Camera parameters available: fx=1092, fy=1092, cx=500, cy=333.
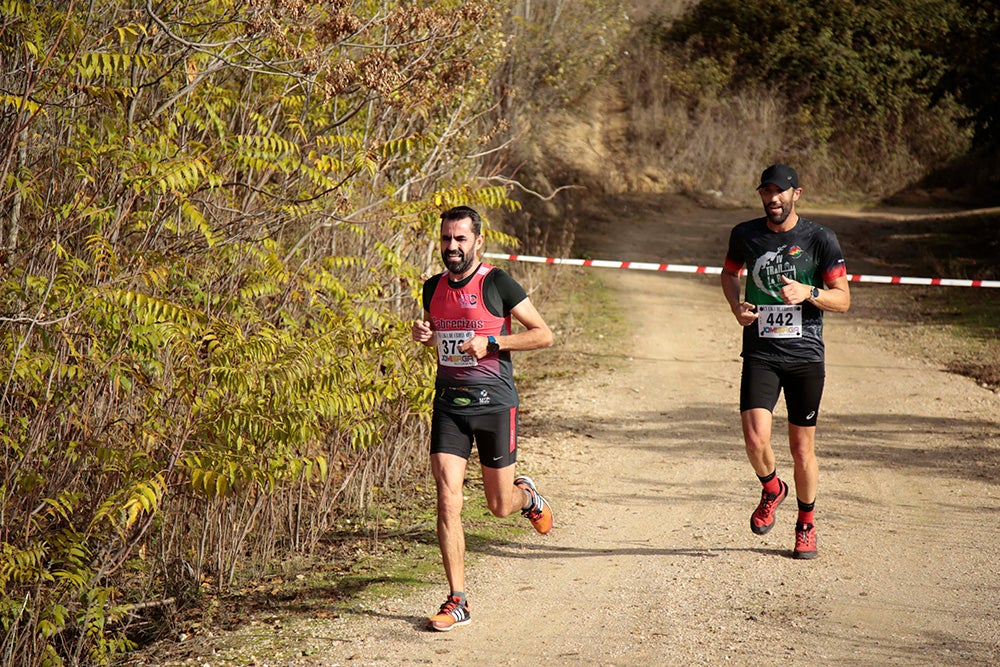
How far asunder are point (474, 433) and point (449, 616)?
37.3 inches

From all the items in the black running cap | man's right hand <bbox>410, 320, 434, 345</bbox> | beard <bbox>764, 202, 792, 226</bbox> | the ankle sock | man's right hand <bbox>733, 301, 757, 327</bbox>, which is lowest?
the ankle sock

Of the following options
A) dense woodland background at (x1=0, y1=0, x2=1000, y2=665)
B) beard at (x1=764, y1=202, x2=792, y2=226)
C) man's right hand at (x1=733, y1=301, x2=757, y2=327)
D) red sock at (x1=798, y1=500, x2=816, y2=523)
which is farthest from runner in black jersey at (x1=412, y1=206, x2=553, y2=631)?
red sock at (x1=798, y1=500, x2=816, y2=523)

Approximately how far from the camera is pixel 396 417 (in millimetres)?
7984

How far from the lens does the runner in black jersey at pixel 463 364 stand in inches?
219

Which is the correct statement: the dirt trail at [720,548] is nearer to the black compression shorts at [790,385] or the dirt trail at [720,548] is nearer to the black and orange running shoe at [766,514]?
the black and orange running shoe at [766,514]

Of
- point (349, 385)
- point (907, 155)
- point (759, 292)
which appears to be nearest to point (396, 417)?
point (349, 385)

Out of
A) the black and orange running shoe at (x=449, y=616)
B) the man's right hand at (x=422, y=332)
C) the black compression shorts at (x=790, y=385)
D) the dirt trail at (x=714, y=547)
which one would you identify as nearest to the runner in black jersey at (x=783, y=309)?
the black compression shorts at (x=790, y=385)

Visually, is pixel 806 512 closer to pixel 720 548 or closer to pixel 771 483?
pixel 771 483

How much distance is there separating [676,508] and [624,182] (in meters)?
23.8

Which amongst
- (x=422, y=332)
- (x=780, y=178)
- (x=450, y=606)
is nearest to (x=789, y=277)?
(x=780, y=178)

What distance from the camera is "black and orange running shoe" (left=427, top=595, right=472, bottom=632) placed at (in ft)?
18.4

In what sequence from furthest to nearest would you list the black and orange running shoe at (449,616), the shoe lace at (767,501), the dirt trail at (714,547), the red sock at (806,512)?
the shoe lace at (767,501) < the red sock at (806,512) < the black and orange running shoe at (449,616) < the dirt trail at (714,547)

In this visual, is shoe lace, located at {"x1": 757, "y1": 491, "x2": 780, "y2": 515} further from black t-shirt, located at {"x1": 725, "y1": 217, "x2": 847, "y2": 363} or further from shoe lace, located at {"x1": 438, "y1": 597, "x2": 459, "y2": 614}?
shoe lace, located at {"x1": 438, "y1": 597, "x2": 459, "y2": 614}

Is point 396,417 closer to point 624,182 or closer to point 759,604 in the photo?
point 759,604
